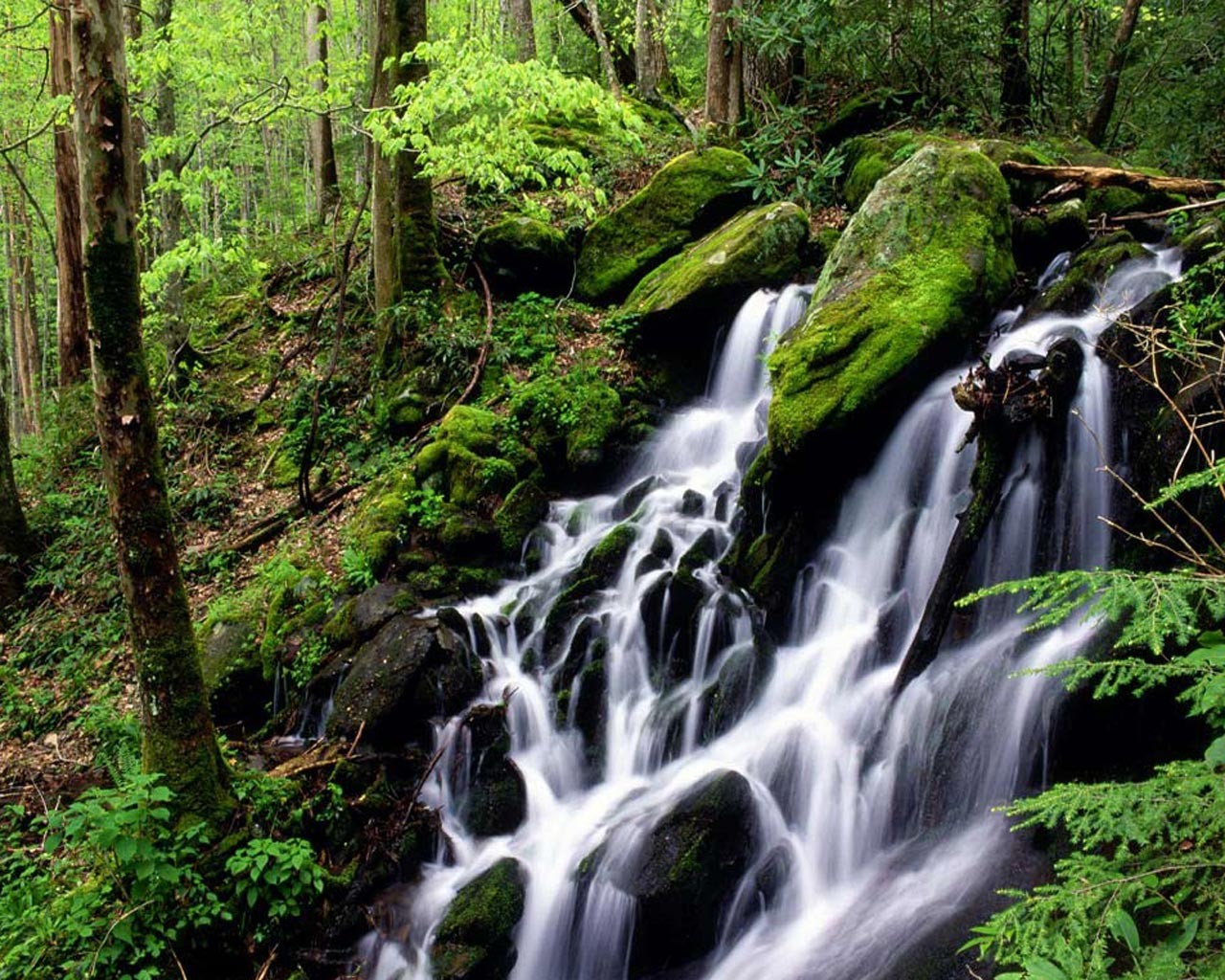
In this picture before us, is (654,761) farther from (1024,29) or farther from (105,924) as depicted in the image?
(1024,29)

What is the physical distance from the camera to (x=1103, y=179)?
28.0 ft

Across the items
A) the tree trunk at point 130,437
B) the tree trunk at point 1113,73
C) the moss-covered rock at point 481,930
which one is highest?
the tree trunk at point 1113,73

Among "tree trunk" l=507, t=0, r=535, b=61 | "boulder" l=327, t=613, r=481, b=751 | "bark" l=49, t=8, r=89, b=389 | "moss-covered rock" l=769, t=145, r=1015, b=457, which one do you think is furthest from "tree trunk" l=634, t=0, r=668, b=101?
"boulder" l=327, t=613, r=481, b=751

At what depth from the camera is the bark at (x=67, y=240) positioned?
11094mm

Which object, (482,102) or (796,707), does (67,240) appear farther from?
(796,707)

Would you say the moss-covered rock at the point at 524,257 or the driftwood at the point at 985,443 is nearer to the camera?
the driftwood at the point at 985,443

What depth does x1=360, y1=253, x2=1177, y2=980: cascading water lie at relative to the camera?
16.4 ft

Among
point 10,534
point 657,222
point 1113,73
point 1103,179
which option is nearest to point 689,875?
point 1103,179

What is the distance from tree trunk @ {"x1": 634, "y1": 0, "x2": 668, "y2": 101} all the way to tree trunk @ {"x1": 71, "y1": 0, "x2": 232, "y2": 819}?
1274 cm

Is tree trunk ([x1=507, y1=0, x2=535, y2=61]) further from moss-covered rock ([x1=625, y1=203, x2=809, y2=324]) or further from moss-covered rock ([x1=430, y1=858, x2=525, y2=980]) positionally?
moss-covered rock ([x1=430, y1=858, x2=525, y2=980])

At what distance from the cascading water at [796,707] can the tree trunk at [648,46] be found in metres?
10.4

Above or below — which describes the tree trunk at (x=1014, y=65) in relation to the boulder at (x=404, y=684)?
above

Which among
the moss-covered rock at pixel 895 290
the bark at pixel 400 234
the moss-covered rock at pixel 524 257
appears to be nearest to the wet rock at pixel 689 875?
the moss-covered rock at pixel 895 290

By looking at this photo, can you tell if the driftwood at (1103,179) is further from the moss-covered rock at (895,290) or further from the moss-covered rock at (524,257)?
the moss-covered rock at (524,257)
